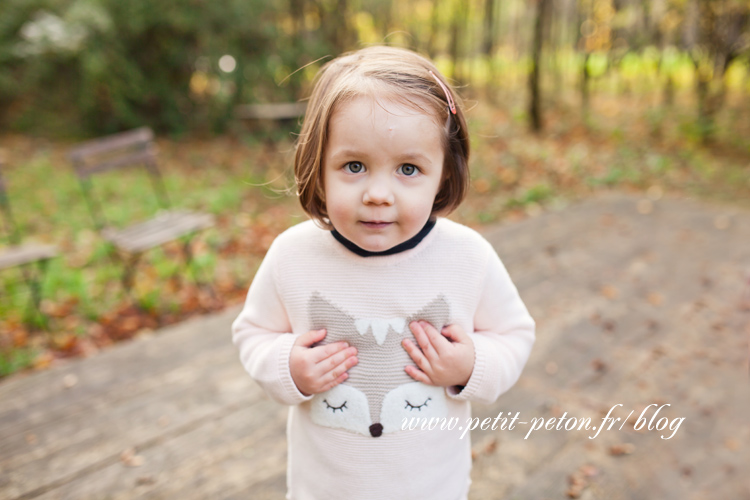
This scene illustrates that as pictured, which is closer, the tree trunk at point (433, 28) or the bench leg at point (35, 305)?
the bench leg at point (35, 305)

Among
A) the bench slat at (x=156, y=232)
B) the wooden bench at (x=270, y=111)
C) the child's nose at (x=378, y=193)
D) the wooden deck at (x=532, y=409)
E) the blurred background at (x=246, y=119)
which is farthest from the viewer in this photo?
the wooden bench at (x=270, y=111)

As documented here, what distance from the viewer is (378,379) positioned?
114cm

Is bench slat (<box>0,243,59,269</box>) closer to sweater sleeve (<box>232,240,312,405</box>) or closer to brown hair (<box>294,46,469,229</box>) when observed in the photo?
sweater sleeve (<box>232,240,312,405</box>)

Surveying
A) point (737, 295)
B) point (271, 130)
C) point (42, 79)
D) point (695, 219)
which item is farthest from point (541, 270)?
point (42, 79)

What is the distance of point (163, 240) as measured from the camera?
380 cm

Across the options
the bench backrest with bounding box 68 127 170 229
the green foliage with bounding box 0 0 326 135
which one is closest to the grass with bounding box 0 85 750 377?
the green foliage with bounding box 0 0 326 135

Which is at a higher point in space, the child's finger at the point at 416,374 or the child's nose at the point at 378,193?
the child's nose at the point at 378,193

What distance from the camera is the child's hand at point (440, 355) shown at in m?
1.11

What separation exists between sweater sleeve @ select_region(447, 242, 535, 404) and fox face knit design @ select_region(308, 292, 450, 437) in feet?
0.38

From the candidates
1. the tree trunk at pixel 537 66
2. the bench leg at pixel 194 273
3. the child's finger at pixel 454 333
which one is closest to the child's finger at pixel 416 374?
the child's finger at pixel 454 333

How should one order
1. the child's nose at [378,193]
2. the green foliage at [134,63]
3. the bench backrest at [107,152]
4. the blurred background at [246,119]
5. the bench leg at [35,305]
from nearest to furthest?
the child's nose at [378,193] < the bench leg at [35,305] < the bench backrest at [107,152] < the blurred background at [246,119] < the green foliage at [134,63]

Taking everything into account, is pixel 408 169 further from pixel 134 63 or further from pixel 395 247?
pixel 134 63

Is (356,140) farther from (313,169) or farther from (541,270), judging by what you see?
(541,270)

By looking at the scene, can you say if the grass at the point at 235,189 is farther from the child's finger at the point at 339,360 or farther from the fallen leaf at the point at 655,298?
the fallen leaf at the point at 655,298
